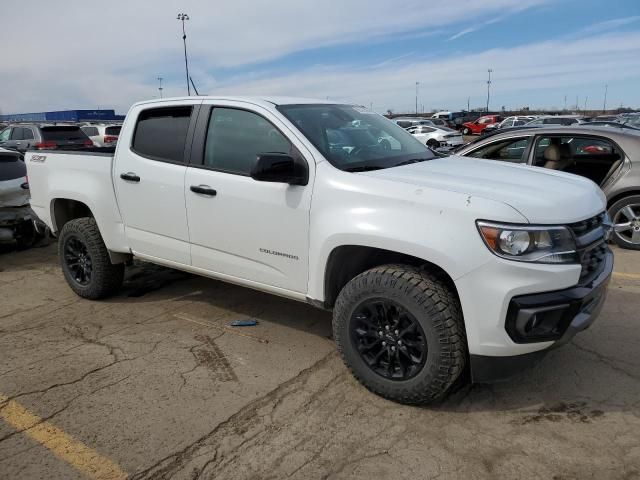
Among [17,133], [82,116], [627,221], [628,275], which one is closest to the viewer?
[628,275]

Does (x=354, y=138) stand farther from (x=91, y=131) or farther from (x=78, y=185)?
(x=91, y=131)

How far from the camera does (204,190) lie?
3805mm

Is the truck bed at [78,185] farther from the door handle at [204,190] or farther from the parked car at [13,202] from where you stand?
the parked car at [13,202]

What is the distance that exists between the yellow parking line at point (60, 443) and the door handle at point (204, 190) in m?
1.77

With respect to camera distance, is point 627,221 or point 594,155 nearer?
point 627,221

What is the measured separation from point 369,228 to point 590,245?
1.22m

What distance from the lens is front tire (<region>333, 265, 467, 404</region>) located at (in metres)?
2.83

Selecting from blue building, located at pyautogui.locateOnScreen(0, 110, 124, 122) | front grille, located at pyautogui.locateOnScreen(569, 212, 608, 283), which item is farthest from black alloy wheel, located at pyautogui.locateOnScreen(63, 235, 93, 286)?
blue building, located at pyautogui.locateOnScreen(0, 110, 124, 122)

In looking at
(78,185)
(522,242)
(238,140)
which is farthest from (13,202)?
(522,242)

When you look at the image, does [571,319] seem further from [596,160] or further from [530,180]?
[596,160]

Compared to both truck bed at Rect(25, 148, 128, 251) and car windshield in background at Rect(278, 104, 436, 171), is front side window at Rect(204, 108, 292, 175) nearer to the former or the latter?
car windshield in background at Rect(278, 104, 436, 171)

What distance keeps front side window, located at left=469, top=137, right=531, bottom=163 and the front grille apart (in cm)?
414

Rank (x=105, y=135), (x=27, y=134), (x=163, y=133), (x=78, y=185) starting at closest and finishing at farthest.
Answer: (x=163, y=133), (x=78, y=185), (x=27, y=134), (x=105, y=135)

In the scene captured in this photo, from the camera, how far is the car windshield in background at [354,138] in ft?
11.5
